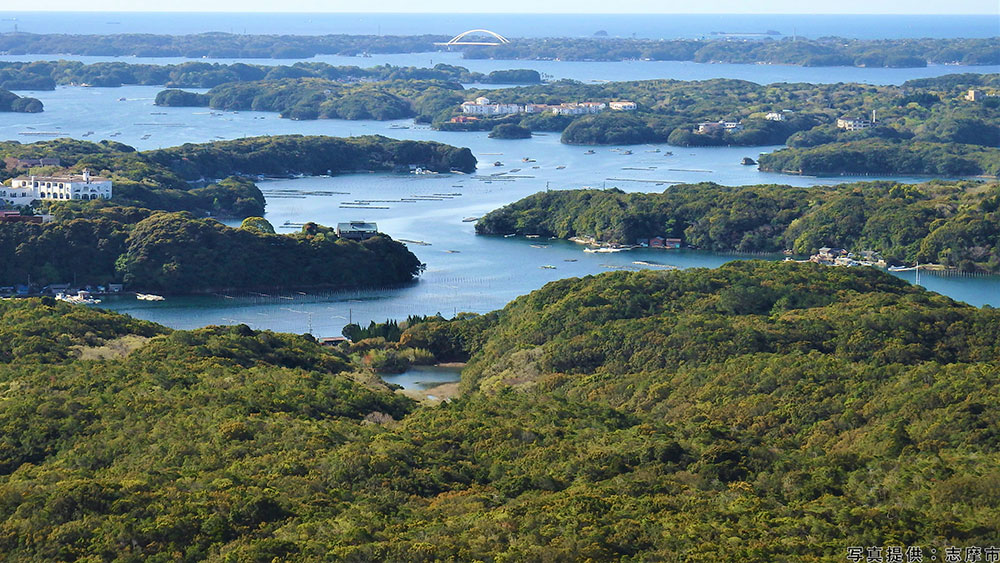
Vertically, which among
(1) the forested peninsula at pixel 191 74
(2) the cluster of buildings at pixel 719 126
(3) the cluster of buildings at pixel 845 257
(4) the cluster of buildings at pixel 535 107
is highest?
(1) the forested peninsula at pixel 191 74

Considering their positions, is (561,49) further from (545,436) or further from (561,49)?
(545,436)

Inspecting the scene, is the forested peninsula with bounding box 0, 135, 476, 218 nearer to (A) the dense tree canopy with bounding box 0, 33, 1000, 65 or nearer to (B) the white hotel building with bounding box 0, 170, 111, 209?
(B) the white hotel building with bounding box 0, 170, 111, 209

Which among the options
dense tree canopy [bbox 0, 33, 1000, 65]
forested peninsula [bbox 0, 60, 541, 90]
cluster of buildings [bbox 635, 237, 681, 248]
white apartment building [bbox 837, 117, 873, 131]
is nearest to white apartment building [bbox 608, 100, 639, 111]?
white apartment building [bbox 837, 117, 873, 131]

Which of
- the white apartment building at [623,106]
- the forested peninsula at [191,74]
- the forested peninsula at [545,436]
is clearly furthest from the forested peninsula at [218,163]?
the forested peninsula at [191,74]

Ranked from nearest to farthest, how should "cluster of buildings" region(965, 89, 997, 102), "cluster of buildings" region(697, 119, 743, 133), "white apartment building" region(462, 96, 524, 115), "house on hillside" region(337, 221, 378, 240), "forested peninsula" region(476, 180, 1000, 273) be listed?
"house on hillside" region(337, 221, 378, 240), "forested peninsula" region(476, 180, 1000, 273), "cluster of buildings" region(697, 119, 743, 133), "cluster of buildings" region(965, 89, 997, 102), "white apartment building" region(462, 96, 524, 115)

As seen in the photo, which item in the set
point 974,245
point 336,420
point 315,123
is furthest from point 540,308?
point 315,123

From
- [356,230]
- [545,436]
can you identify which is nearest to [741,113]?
[356,230]

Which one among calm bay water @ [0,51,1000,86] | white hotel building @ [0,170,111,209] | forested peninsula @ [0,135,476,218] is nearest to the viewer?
white hotel building @ [0,170,111,209]

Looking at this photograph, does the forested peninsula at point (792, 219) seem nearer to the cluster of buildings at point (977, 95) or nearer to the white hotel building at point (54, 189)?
the white hotel building at point (54, 189)
